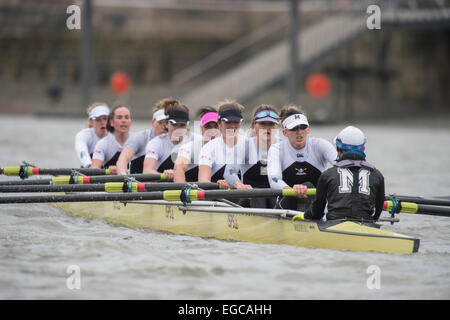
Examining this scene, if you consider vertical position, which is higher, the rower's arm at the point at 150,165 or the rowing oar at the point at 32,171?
the rower's arm at the point at 150,165

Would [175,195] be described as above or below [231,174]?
below

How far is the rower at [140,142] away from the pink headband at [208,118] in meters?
0.78

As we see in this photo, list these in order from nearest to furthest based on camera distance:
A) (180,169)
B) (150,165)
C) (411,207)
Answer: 1. (411,207)
2. (180,169)
3. (150,165)

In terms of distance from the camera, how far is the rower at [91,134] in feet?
38.7

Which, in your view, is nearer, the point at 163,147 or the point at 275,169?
the point at 275,169

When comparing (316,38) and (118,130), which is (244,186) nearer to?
(118,130)

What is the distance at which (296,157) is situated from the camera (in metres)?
8.81

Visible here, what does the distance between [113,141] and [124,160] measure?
96cm

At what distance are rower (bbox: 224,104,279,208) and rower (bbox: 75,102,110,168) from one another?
3316 mm

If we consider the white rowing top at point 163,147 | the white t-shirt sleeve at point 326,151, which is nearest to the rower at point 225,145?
the white t-shirt sleeve at point 326,151

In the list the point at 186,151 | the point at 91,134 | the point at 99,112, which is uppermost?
the point at 99,112

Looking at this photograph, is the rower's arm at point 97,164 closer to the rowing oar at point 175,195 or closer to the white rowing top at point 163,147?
the white rowing top at point 163,147

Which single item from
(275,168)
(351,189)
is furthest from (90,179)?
(351,189)

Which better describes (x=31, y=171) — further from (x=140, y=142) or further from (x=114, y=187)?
(x=114, y=187)
